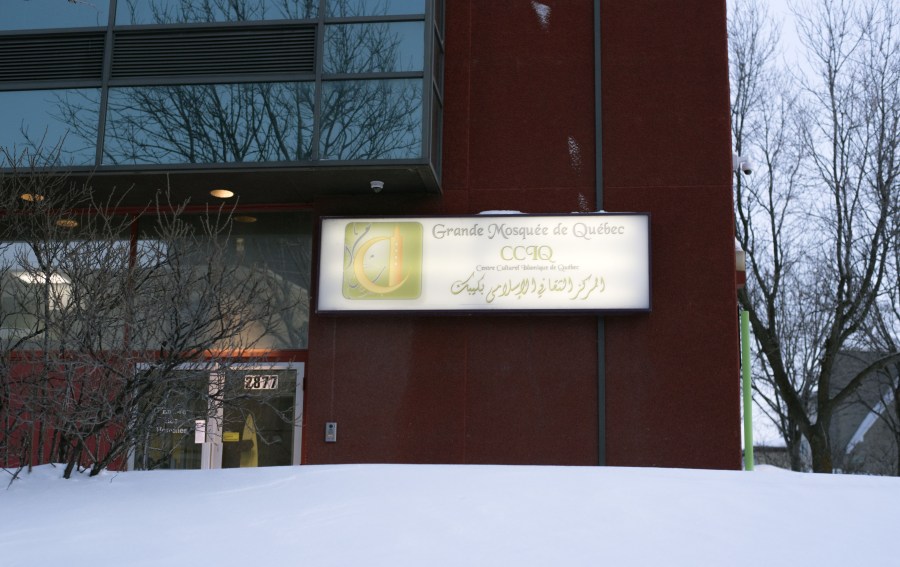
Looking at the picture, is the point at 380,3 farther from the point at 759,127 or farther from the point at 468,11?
the point at 759,127

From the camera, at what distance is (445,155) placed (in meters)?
11.2

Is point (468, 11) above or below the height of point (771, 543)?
above

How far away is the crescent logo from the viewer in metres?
10.9

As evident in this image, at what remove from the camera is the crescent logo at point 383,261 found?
1091 cm

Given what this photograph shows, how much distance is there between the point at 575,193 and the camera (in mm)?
10992

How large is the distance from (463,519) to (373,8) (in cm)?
722

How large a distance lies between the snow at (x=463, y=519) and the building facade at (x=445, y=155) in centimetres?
512

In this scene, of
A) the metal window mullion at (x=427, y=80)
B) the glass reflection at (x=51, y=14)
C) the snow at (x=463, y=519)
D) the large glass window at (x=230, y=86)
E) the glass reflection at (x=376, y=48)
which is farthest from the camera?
the glass reflection at (x=51, y=14)

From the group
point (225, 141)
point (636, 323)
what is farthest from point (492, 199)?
point (225, 141)

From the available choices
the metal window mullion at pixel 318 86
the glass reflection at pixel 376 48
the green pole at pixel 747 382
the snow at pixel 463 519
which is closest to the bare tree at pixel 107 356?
the snow at pixel 463 519

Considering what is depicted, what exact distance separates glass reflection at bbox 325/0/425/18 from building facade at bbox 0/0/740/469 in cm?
2

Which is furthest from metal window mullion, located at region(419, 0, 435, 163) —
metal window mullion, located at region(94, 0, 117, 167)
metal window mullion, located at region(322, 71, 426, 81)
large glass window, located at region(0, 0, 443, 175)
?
metal window mullion, located at region(94, 0, 117, 167)

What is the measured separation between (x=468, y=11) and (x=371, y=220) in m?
2.77

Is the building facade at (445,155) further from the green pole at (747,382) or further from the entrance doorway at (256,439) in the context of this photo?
the green pole at (747,382)
